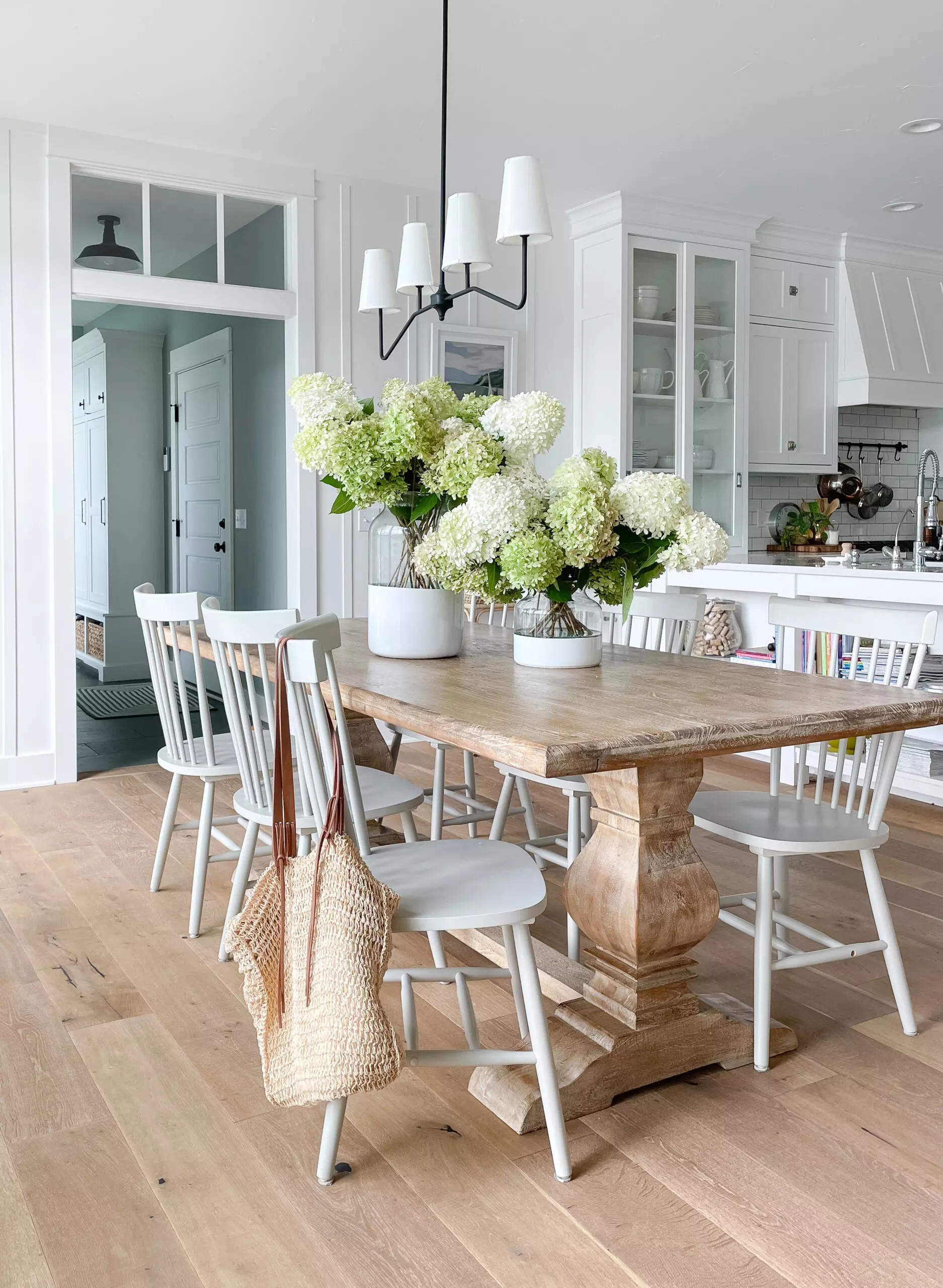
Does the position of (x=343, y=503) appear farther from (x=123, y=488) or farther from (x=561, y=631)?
(x=123, y=488)

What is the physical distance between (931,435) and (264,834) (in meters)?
5.56

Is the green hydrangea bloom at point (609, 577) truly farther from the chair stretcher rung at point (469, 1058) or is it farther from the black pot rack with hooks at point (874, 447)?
the black pot rack with hooks at point (874, 447)

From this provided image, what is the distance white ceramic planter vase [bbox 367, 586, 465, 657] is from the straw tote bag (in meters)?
0.81

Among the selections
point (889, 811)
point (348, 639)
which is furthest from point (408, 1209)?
point (889, 811)

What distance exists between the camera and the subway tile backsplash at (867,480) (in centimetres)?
614

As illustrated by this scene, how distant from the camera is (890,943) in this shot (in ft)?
7.19

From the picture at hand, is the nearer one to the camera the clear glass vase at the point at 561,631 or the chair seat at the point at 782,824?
the chair seat at the point at 782,824

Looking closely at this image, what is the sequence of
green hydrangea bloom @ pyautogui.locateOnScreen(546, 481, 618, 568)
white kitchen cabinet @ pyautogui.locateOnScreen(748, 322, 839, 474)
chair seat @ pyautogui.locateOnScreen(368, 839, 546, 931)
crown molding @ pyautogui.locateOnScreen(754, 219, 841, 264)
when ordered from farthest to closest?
white kitchen cabinet @ pyautogui.locateOnScreen(748, 322, 839, 474)
crown molding @ pyautogui.locateOnScreen(754, 219, 841, 264)
green hydrangea bloom @ pyautogui.locateOnScreen(546, 481, 618, 568)
chair seat @ pyautogui.locateOnScreen(368, 839, 546, 931)

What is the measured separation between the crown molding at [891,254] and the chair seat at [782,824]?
444cm

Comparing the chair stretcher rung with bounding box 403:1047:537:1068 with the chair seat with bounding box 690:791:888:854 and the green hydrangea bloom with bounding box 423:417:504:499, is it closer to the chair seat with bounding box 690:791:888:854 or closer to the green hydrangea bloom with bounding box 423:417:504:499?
the chair seat with bounding box 690:791:888:854

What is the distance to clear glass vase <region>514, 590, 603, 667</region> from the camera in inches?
90.3

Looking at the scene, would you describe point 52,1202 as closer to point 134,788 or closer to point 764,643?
point 134,788

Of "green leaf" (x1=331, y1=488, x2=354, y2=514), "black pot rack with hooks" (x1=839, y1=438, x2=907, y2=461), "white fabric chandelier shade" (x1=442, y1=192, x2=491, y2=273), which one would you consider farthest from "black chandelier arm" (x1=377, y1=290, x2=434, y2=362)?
"black pot rack with hooks" (x1=839, y1=438, x2=907, y2=461)

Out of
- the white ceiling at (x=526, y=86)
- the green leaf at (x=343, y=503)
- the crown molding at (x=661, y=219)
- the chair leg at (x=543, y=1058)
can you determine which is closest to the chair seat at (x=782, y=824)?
the chair leg at (x=543, y=1058)
